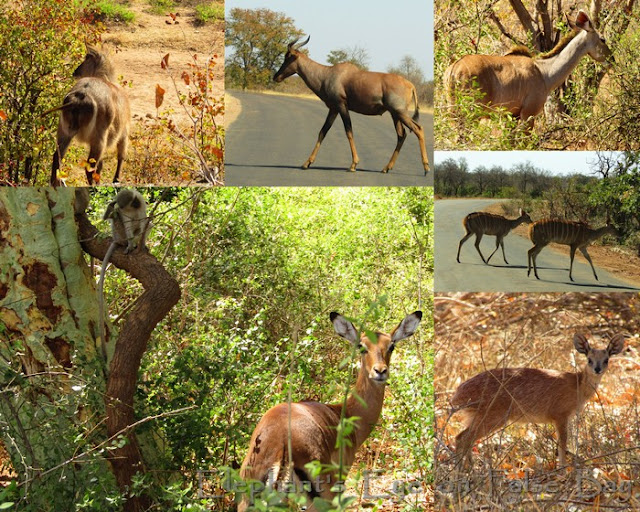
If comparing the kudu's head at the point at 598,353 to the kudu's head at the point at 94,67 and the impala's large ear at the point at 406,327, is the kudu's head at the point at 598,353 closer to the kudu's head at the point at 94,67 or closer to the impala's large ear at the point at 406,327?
the impala's large ear at the point at 406,327

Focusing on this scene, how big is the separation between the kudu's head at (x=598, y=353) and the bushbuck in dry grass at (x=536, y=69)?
228cm

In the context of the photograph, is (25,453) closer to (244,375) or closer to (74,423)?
(74,423)

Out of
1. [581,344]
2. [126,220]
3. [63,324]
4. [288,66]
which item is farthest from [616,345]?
[63,324]

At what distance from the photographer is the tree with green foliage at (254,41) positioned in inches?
341

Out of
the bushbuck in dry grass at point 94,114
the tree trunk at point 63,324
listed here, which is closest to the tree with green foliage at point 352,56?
the bushbuck in dry grass at point 94,114

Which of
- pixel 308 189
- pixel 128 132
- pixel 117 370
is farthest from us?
pixel 308 189

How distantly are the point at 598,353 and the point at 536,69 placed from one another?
2930 mm

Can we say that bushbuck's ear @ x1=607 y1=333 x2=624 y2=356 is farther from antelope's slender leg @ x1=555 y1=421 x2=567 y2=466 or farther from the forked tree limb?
the forked tree limb

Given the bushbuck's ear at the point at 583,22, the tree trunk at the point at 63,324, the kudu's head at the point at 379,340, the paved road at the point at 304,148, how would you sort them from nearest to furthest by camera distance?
1. the kudu's head at the point at 379,340
2. the tree trunk at the point at 63,324
3. the paved road at the point at 304,148
4. the bushbuck's ear at the point at 583,22

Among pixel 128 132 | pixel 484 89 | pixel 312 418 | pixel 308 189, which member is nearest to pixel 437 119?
pixel 484 89

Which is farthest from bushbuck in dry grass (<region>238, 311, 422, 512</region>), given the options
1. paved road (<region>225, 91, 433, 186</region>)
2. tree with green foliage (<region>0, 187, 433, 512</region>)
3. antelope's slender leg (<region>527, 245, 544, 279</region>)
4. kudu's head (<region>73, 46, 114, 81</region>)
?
kudu's head (<region>73, 46, 114, 81</region>)

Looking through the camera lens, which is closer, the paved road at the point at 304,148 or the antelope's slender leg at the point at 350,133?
the paved road at the point at 304,148

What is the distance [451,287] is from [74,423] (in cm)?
370

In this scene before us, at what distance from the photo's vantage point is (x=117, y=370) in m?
7.26
